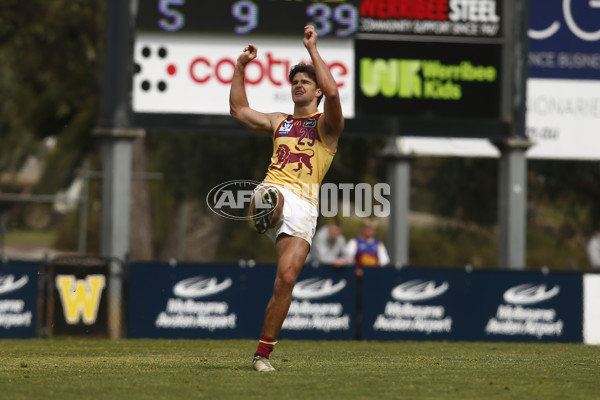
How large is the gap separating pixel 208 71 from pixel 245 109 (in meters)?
7.41

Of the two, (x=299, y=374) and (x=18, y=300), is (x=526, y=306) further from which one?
(x=299, y=374)

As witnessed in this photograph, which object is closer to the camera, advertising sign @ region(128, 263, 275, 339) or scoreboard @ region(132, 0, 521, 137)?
advertising sign @ region(128, 263, 275, 339)

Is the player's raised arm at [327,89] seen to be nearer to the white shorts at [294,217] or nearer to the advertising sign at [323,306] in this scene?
the white shorts at [294,217]

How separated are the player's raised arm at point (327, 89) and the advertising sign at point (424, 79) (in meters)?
7.99

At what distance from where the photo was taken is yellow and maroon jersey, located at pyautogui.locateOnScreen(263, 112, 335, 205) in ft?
29.1

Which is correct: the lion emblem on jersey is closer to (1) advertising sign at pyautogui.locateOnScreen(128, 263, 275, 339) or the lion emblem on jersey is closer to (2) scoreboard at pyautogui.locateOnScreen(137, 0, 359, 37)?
(1) advertising sign at pyautogui.locateOnScreen(128, 263, 275, 339)

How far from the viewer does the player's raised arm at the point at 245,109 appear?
915 cm

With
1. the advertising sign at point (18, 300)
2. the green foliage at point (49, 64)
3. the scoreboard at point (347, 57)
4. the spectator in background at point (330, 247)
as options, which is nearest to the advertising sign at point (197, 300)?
the advertising sign at point (18, 300)

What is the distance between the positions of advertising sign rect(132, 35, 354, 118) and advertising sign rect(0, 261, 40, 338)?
2848 mm

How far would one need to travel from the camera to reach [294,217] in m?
8.77

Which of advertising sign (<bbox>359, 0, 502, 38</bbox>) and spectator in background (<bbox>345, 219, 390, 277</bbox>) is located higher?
advertising sign (<bbox>359, 0, 502, 38</bbox>)

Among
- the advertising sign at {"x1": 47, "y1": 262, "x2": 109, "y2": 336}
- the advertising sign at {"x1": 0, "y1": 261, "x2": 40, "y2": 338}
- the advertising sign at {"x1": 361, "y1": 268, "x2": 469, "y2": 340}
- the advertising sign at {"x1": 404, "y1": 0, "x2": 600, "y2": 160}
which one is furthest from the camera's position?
the advertising sign at {"x1": 404, "y1": 0, "x2": 600, "y2": 160}

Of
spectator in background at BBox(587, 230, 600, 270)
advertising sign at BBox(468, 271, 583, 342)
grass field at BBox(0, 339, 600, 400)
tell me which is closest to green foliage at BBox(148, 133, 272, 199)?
spectator in background at BBox(587, 230, 600, 270)

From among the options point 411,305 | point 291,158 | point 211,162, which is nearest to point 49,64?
point 211,162
